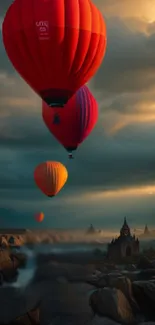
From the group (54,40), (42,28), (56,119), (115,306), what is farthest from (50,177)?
(42,28)

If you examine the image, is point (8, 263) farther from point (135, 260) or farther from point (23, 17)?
point (23, 17)

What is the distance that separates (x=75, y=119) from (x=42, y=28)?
11.3 m

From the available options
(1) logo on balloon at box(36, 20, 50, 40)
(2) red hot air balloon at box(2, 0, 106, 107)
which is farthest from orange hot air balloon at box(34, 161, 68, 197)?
(1) logo on balloon at box(36, 20, 50, 40)

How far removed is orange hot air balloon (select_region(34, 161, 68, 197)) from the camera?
187 ft

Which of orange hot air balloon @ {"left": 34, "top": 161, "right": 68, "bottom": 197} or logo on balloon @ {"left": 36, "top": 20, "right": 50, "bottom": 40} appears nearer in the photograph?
logo on balloon @ {"left": 36, "top": 20, "right": 50, "bottom": 40}

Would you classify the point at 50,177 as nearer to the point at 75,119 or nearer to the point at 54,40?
the point at 75,119

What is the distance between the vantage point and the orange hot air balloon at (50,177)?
57.0 meters

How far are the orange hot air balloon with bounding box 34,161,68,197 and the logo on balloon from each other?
25.6m

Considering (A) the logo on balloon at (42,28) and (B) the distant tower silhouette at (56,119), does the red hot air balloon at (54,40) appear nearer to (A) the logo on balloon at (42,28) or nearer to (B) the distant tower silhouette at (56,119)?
(A) the logo on balloon at (42,28)

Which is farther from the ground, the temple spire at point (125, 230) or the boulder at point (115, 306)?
the temple spire at point (125, 230)

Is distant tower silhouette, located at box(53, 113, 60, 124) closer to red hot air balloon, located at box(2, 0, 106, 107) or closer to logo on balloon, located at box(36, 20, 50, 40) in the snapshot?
red hot air balloon, located at box(2, 0, 106, 107)

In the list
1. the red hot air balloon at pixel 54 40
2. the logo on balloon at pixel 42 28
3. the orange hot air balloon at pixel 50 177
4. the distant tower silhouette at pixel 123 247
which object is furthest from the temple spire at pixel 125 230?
the logo on balloon at pixel 42 28

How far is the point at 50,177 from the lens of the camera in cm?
5869

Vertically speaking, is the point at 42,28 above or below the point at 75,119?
above
